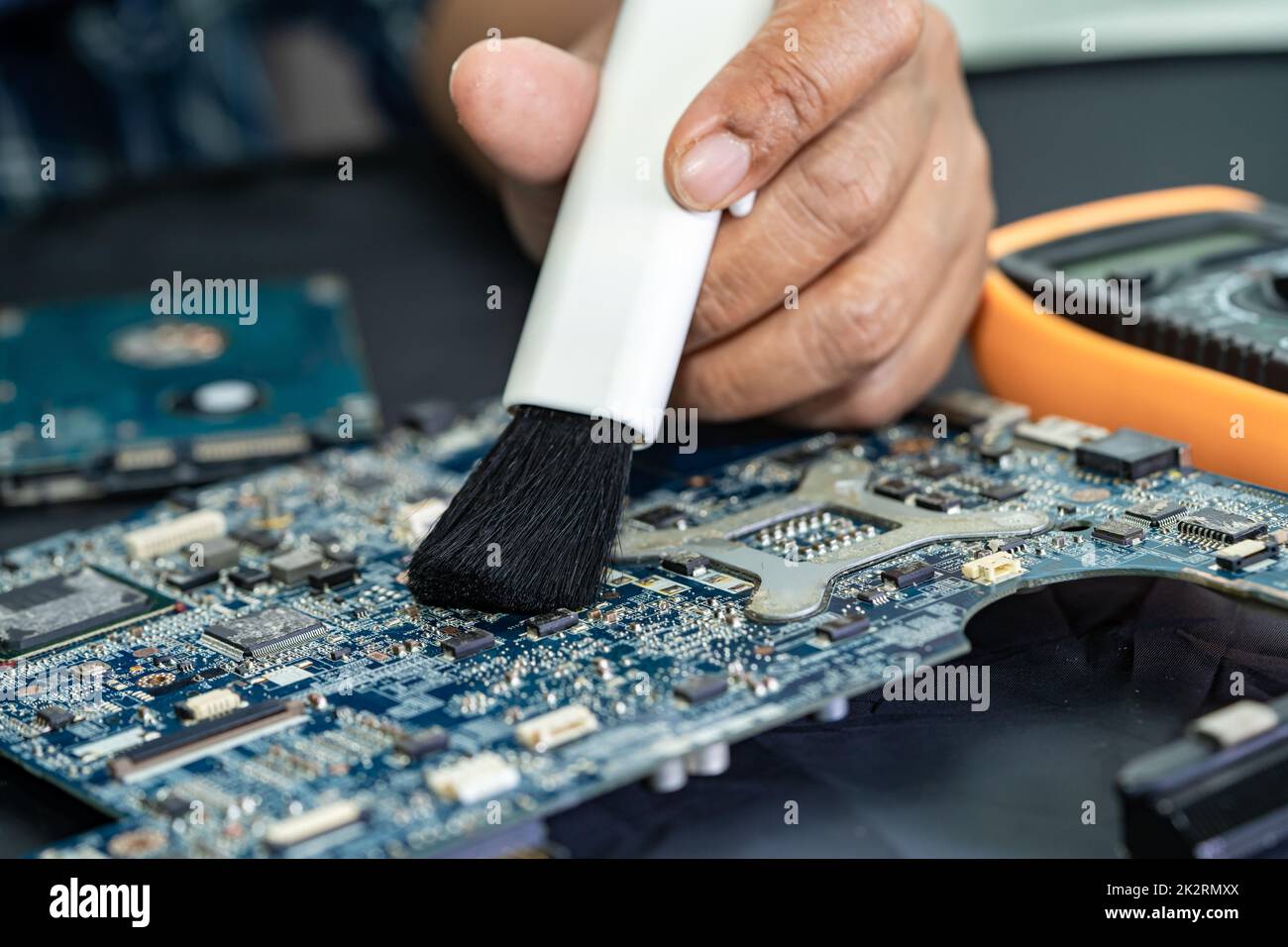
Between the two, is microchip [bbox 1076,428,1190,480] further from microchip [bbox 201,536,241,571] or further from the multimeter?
microchip [bbox 201,536,241,571]

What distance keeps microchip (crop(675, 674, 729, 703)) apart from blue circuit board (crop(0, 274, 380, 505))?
1251 millimetres

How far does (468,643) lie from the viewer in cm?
171

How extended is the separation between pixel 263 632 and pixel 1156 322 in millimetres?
1298

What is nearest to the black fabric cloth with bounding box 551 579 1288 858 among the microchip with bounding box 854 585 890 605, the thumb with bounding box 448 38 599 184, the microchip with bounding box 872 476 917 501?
the microchip with bounding box 854 585 890 605

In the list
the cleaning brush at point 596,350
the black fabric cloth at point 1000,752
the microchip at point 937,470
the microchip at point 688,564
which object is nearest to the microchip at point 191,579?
the cleaning brush at point 596,350

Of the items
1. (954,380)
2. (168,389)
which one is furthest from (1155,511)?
(168,389)

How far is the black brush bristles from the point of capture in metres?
1.76

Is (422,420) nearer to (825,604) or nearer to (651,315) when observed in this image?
(651,315)

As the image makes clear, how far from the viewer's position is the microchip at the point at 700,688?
5.07 ft

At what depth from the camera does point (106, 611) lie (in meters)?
1.94

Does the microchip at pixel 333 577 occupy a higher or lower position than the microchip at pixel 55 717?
higher

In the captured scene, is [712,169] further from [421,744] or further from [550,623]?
[421,744]

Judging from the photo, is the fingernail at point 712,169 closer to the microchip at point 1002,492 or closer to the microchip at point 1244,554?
the microchip at point 1002,492
